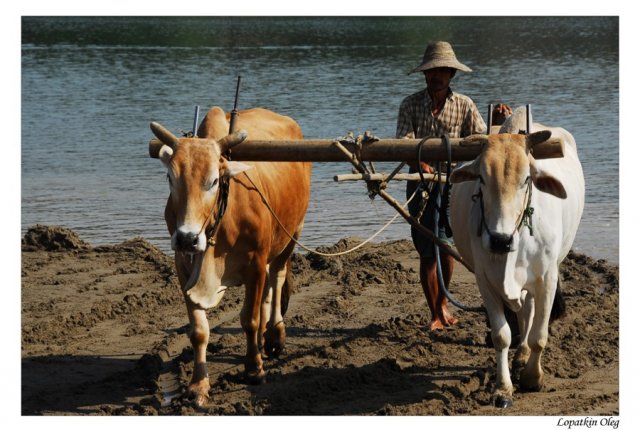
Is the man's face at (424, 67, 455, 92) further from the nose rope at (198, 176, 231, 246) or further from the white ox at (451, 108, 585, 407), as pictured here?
the nose rope at (198, 176, 231, 246)

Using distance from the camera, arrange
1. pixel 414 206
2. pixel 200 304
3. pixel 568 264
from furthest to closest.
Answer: pixel 568 264 < pixel 414 206 < pixel 200 304

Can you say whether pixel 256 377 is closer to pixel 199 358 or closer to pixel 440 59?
pixel 199 358

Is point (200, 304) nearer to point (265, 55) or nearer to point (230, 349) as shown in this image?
point (230, 349)

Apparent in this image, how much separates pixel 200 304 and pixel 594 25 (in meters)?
35.6

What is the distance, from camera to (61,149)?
17.5 m

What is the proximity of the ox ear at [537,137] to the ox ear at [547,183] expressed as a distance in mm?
164

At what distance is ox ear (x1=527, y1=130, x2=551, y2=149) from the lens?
23.0 ft

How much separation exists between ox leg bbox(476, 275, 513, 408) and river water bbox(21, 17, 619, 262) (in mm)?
4143

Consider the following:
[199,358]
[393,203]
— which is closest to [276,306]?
[199,358]

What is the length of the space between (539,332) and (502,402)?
610mm

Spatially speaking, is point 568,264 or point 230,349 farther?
point 568,264

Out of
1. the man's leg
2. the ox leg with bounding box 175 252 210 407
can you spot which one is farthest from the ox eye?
the man's leg

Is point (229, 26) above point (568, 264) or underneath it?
above

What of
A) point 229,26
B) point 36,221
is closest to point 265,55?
point 229,26
